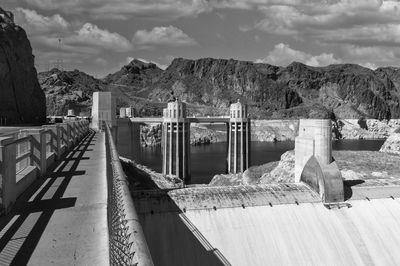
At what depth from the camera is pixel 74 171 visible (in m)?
16.5

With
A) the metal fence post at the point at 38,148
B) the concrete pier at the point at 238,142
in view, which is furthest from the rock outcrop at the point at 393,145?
the metal fence post at the point at 38,148

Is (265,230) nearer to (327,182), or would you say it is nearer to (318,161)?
(327,182)

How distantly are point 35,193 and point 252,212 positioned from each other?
59.2ft

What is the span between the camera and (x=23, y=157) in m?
13.0

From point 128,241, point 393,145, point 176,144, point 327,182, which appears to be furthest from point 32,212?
point 393,145

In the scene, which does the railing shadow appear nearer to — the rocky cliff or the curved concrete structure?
the curved concrete structure

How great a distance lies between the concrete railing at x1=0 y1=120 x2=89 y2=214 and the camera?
396 inches

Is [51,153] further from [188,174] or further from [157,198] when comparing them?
[188,174]

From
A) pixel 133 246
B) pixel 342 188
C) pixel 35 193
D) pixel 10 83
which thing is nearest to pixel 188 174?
pixel 10 83

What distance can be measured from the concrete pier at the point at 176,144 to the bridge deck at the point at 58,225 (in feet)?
243

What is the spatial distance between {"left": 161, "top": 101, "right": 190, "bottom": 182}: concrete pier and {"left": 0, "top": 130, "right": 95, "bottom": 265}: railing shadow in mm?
72706

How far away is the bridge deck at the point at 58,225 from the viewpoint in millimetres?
7406

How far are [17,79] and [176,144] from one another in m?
35.2

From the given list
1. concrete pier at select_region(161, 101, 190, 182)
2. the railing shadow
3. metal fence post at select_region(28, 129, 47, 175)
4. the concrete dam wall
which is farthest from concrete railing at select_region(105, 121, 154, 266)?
concrete pier at select_region(161, 101, 190, 182)
